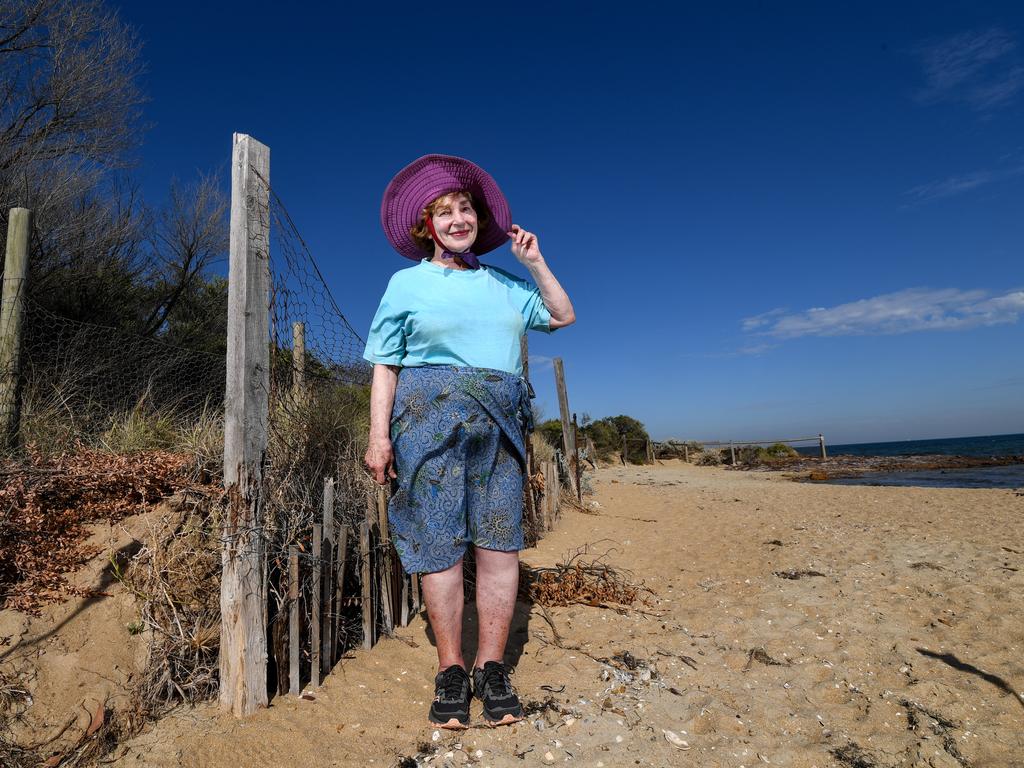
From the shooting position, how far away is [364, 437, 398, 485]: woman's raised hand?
2084 mm

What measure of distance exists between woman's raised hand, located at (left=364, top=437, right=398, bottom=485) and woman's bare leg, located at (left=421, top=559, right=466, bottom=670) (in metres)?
0.41

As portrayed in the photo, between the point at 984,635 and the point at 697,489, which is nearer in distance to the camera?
the point at 984,635

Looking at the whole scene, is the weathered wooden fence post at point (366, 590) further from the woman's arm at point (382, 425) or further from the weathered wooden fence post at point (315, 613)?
the woman's arm at point (382, 425)

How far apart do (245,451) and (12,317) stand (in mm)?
2998

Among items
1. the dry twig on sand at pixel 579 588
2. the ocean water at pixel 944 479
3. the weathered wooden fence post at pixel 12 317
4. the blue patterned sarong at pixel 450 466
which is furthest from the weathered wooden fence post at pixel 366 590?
the ocean water at pixel 944 479

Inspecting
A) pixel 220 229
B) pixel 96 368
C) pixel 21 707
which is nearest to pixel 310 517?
pixel 21 707

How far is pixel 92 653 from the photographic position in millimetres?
2129

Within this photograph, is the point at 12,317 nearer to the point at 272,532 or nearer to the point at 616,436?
the point at 272,532

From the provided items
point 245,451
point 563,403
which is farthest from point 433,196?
point 563,403

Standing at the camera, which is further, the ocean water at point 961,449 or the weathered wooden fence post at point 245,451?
the ocean water at point 961,449

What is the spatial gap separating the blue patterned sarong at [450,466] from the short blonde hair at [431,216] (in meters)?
0.65

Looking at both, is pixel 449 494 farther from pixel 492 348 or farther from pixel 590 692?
pixel 590 692

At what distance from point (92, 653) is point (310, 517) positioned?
0.93 m

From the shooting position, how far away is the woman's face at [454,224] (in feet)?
7.45
